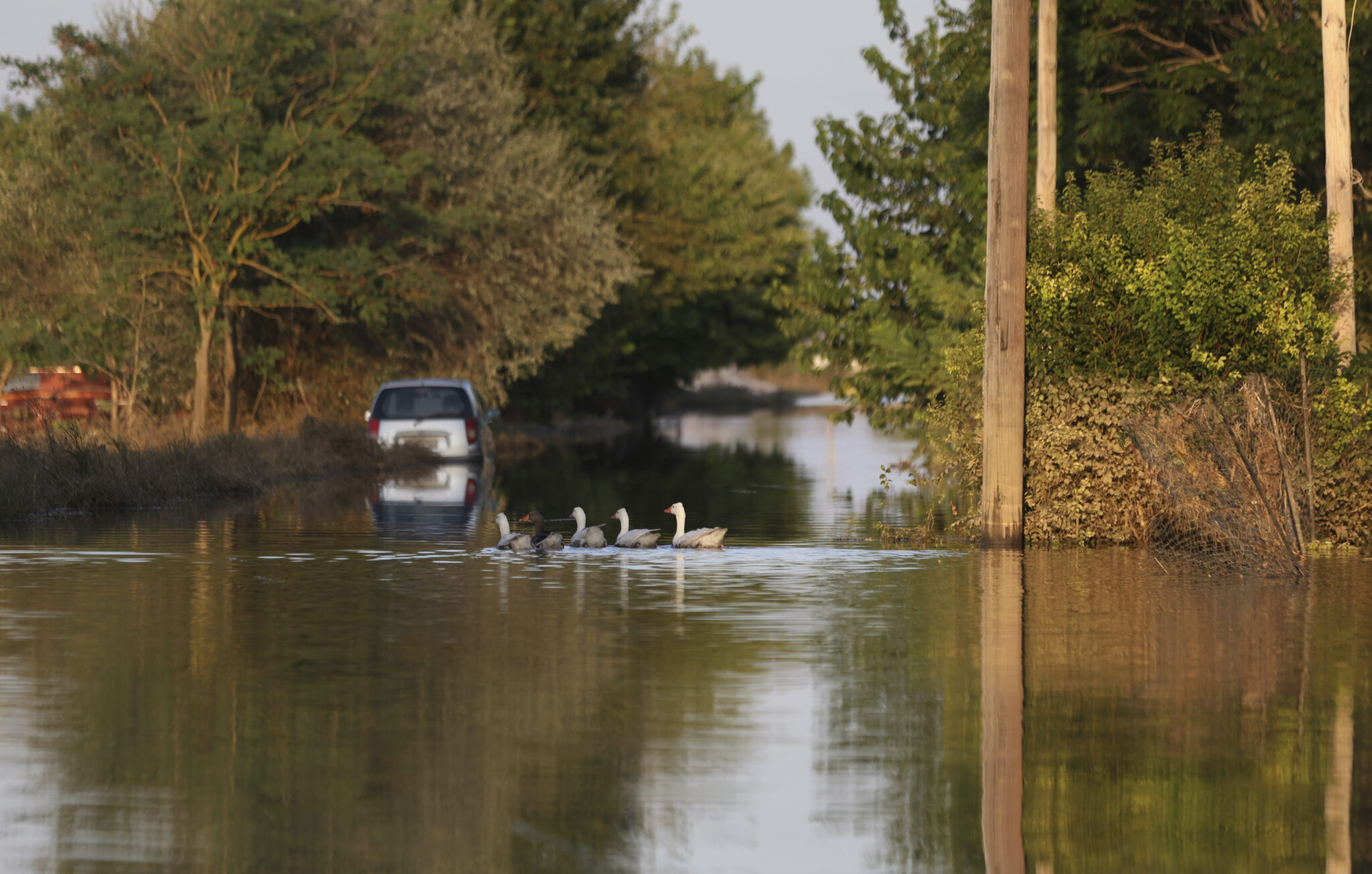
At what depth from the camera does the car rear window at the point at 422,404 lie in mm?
34250

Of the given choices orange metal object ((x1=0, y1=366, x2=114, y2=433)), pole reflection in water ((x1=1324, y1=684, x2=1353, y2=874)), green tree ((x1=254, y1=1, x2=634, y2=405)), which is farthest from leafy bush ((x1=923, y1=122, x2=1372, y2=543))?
orange metal object ((x1=0, y1=366, x2=114, y2=433))

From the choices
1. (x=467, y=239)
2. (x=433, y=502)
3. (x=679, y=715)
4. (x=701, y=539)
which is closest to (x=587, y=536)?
(x=701, y=539)

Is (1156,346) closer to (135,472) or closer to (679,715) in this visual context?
(679,715)

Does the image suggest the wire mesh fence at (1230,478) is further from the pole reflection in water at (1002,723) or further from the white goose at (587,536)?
the white goose at (587,536)

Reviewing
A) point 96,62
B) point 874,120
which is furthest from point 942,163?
point 96,62

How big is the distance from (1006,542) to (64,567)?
27.1 ft

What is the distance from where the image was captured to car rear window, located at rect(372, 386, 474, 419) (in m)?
34.2

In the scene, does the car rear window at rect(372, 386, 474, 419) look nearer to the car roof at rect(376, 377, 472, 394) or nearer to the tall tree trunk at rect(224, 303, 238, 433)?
the car roof at rect(376, 377, 472, 394)

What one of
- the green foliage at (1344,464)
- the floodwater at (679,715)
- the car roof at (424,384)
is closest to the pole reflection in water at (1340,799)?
the floodwater at (679,715)

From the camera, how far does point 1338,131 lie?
862 inches

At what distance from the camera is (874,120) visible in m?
34.1

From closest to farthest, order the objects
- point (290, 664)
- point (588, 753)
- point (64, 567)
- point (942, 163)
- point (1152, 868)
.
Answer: point (1152, 868) → point (588, 753) → point (290, 664) → point (64, 567) → point (942, 163)

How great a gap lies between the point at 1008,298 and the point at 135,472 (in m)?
11.8

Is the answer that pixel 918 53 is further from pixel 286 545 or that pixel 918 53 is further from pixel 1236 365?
pixel 286 545
